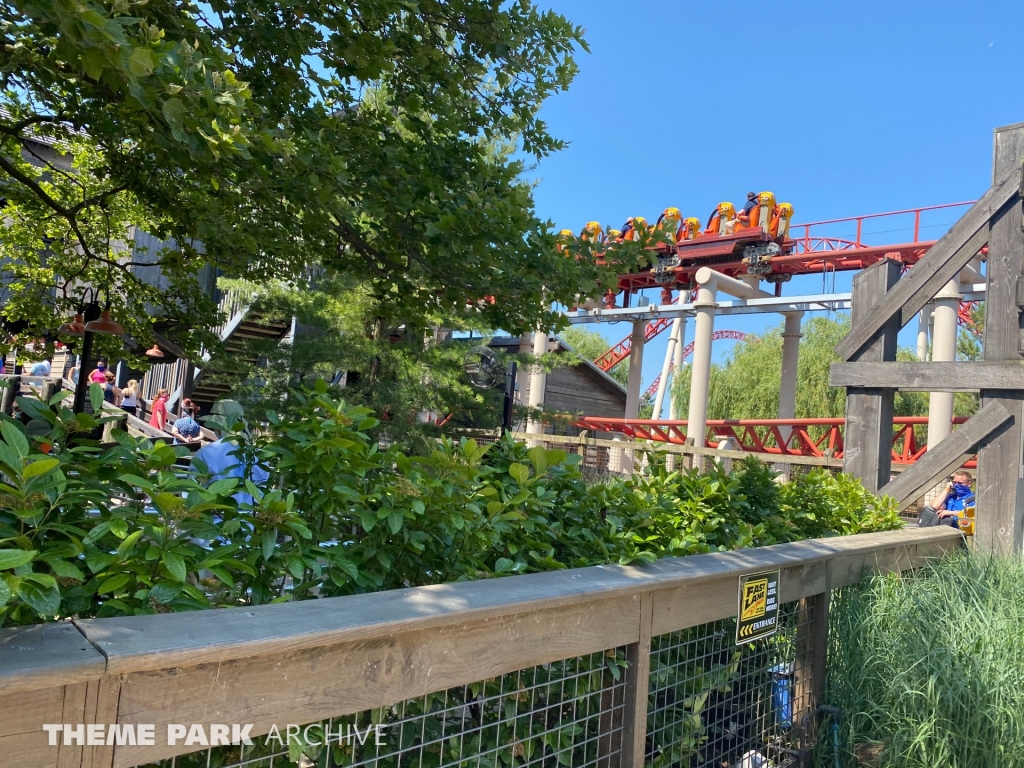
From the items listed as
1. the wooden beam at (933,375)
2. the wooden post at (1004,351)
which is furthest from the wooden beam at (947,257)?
the wooden beam at (933,375)

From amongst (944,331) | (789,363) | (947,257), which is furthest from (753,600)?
(789,363)

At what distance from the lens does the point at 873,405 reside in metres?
5.87

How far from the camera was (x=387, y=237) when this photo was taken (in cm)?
412

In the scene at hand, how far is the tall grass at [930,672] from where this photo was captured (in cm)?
286

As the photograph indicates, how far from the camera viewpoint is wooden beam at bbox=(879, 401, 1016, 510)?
17.2ft

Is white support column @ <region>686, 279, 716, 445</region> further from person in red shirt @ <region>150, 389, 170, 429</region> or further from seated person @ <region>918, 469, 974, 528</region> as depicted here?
person in red shirt @ <region>150, 389, 170, 429</region>

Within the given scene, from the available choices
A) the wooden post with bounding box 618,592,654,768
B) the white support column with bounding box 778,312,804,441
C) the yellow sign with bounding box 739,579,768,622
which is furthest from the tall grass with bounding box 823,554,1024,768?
the white support column with bounding box 778,312,804,441

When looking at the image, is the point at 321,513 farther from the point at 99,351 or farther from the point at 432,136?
the point at 99,351

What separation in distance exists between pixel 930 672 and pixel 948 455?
282cm

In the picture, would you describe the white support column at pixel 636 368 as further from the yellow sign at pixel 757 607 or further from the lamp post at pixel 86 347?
the yellow sign at pixel 757 607

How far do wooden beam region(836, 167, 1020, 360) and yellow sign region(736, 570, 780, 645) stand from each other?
350cm

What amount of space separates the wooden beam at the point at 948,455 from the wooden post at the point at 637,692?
12.9ft

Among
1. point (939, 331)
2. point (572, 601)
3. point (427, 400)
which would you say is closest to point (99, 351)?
point (427, 400)

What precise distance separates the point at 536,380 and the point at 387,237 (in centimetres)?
1620
